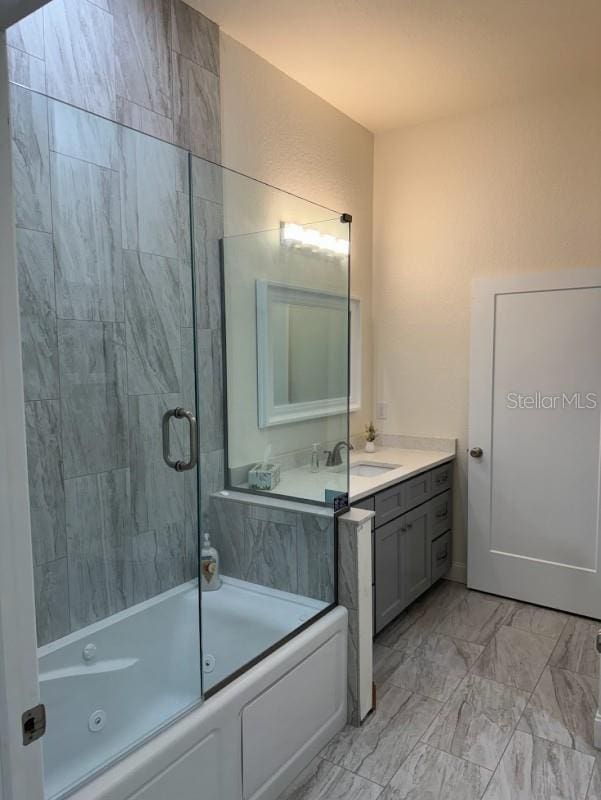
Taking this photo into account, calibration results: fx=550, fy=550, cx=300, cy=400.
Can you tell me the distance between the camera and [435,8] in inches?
94.2

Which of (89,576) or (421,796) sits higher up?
(89,576)

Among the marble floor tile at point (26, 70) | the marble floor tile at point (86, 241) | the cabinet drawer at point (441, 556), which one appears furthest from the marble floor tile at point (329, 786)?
the marble floor tile at point (26, 70)

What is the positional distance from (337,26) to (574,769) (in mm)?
3220

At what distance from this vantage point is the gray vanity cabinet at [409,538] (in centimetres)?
279

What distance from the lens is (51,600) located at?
1.94m

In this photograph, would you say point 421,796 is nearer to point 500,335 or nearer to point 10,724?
point 10,724

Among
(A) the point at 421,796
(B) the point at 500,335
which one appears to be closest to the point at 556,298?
(B) the point at 500,335

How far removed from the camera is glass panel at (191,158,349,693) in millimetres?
2385

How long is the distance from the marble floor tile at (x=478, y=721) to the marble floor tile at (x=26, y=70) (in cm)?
277

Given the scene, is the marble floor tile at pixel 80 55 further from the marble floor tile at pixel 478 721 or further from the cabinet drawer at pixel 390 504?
the marble floor tile at pixel 478 721

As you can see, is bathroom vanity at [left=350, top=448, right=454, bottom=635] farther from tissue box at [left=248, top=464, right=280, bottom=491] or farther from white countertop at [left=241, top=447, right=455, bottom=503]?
tissue box at [left=248, top=464, right=280, bottom=491]

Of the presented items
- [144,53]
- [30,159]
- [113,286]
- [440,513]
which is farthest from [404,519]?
[144,53]

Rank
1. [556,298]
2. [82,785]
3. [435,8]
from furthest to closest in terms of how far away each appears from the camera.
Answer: [556,298]
[435,8]
[82,785]

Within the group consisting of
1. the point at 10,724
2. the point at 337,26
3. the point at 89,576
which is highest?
the point at 337,26
